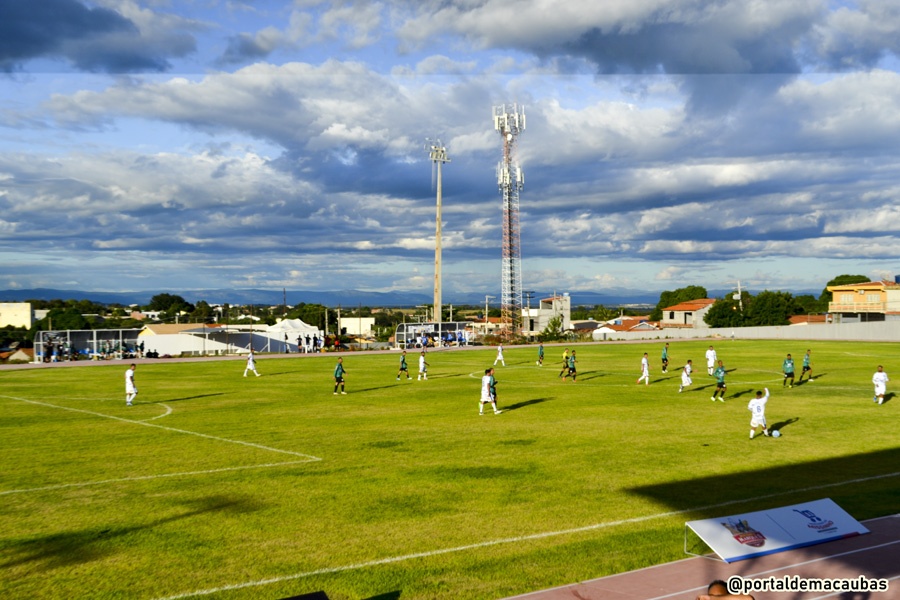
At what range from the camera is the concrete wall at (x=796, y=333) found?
8169cm

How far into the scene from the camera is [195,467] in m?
19.0

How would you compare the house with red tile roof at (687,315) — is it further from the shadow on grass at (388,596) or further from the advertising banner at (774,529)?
the shadow on grass at (388,596)

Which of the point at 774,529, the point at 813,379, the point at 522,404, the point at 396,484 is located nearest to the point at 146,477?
the point at 396,484

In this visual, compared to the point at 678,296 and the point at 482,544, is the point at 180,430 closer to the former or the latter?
the point at 482,544

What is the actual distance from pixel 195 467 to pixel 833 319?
106 metres

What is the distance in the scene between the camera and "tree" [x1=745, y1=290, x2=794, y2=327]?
108 metres

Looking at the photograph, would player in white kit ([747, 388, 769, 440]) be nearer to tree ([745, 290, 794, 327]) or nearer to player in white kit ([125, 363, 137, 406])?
player in white kit ([125, 363, 137, 406])

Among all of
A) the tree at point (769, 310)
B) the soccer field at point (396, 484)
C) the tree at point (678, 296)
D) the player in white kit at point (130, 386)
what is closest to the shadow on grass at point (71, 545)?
the soccer field at point (396, 484)

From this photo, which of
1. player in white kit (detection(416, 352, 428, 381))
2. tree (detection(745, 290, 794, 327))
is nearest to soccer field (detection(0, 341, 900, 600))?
player in white kit (detection(416, 352, 428, 381))

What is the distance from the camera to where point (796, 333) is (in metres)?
89.0

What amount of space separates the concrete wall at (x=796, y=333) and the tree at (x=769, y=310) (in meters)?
15.9

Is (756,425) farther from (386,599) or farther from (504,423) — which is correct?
(386,599)

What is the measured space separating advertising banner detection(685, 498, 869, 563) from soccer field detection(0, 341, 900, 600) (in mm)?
973

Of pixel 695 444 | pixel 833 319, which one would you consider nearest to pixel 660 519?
pixel 695 444
